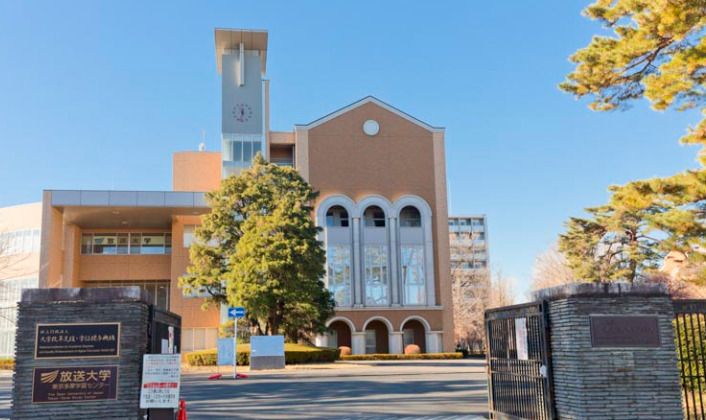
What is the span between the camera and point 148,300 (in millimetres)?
10375

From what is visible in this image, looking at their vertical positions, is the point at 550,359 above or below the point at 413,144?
below

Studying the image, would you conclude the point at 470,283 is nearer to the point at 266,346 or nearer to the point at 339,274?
the point at 339,274

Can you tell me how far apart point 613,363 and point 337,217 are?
37.6 metres

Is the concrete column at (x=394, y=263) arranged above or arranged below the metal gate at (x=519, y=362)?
above

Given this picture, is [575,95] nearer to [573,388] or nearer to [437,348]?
[573,388]

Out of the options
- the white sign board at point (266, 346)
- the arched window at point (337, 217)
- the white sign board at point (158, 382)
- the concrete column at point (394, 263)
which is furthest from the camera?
the arched window at point (337, 217)

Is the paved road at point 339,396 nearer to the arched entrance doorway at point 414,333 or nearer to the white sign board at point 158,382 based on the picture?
the white sign board at point 158,382

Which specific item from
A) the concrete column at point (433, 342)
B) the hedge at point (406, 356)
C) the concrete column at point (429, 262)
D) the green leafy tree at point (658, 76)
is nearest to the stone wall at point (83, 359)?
the green leafy tree at point (658, 76)

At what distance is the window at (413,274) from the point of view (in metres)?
46.1

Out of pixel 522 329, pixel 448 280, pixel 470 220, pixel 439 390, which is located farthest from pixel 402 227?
pixel 470 220

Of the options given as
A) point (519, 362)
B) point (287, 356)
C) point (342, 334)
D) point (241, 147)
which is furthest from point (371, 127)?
point (519, 362)

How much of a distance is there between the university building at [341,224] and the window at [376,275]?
0.07 m

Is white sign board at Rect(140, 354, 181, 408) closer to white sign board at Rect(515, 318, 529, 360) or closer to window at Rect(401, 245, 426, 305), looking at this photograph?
white sign board at Rect(515, 318, 529, 360)

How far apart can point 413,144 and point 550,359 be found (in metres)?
38.1
